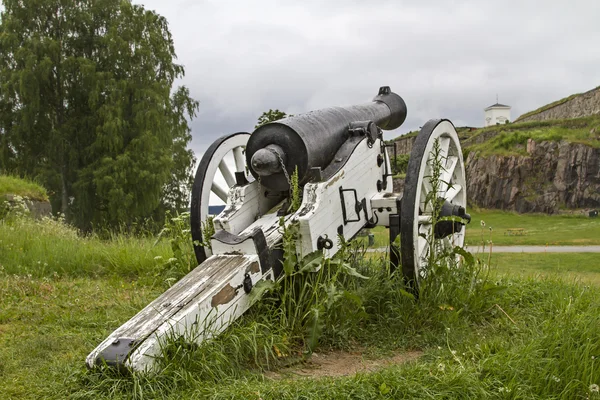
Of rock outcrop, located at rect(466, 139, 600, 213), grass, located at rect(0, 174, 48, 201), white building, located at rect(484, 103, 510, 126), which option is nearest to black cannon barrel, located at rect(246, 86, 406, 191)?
grass, located at rect(0, 174, 48, 201)

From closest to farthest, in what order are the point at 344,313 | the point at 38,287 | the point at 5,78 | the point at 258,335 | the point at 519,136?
the point at 258,335 → the point at 344,313 → the point at 38,287 → the point at 5,78 → the point at 519,136

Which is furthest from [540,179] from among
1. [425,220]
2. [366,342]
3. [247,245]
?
[247,245]

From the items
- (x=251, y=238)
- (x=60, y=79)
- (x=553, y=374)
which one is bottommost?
(x=553, y=374)

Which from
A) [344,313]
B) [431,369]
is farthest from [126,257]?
[431,369]

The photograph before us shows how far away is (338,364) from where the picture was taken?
3.71 metres

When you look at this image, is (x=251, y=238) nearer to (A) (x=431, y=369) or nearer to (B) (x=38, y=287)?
(A) (x=431, y=369)

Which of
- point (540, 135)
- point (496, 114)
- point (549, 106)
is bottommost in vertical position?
point (540, 135)

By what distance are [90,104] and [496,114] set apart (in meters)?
38.3

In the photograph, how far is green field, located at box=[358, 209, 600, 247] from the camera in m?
18.0

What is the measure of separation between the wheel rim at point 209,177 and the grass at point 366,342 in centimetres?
70

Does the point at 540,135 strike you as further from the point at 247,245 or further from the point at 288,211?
the point at 247,245

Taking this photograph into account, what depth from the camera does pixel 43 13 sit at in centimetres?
2564

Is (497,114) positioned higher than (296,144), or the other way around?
(497,114)

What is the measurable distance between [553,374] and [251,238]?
1802 millimetres
